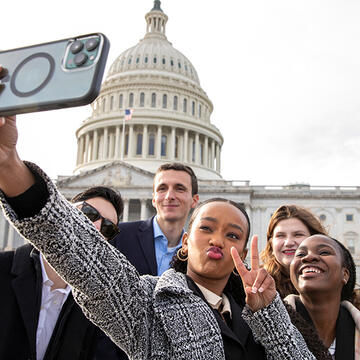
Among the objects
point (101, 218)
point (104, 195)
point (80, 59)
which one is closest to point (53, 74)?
point (80, 59)

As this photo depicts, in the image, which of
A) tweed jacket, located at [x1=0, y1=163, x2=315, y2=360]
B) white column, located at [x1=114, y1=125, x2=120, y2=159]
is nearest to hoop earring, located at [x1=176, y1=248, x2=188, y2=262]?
tweed jacket, located at [x1=0, y1=163, x2=315, y2=360]

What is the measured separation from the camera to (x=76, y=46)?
1.68m

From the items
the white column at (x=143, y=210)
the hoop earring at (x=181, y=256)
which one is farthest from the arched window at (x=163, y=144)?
the hoop earring at (x=181, y=256)

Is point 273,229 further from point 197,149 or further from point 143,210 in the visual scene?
point 197,149

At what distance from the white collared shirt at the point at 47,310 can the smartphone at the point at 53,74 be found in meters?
2.42

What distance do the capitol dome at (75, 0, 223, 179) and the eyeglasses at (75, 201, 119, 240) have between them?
57839 mm

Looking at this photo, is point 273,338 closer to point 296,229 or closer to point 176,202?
point 296,229

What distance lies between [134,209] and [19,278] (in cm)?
5141

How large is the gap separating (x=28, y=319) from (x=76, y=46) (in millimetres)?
2396

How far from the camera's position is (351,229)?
51.7 m

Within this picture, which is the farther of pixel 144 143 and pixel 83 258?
pixel 144 143

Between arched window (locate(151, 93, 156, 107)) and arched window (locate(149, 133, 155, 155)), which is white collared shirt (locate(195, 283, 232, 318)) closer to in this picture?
arched window (locate(149, 133, 155, 155))

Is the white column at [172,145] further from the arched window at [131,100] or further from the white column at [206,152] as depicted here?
the arched window at [131,100]

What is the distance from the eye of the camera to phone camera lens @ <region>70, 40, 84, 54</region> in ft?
5.46
